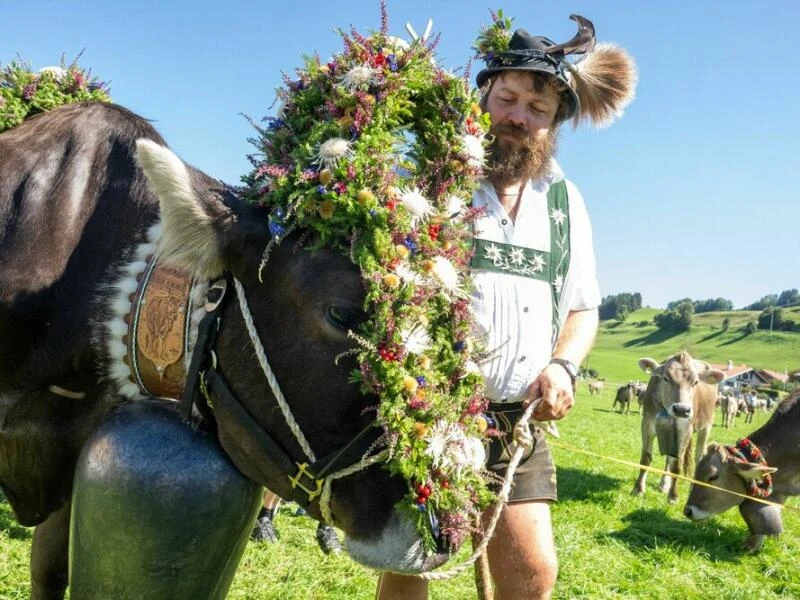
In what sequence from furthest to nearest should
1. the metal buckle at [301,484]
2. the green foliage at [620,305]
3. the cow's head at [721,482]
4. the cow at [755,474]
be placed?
the green foliage at [620,305]
the cow's head at [721,482]
the cow at [755,474]
the metal buckle at [301,484]

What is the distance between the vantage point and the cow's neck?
2.39 m

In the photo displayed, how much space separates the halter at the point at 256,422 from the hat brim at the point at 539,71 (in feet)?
5.27

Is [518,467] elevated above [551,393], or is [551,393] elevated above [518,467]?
[551,393]

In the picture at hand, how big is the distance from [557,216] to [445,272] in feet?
3.67

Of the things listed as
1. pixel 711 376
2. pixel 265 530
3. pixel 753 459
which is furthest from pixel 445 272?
pixel 711 376

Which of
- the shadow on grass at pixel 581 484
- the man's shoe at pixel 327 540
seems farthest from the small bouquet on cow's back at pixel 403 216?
the shadow on grass at pixel 581 484

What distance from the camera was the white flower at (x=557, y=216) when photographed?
9.97 ft

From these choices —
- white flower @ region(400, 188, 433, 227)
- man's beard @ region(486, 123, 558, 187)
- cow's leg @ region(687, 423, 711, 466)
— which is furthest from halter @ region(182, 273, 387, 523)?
cow's leg @ region(687, 423, 711, 466)

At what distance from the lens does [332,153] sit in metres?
2.16

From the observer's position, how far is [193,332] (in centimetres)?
238

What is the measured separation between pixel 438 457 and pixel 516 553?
3.76 feet

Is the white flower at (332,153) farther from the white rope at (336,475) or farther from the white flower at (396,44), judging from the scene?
the white rope at (336,475)

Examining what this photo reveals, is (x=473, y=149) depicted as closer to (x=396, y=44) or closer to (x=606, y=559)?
(x=396, y=44)

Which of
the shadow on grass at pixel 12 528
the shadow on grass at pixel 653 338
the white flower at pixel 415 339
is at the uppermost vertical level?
the white flower at pixel 415 339
